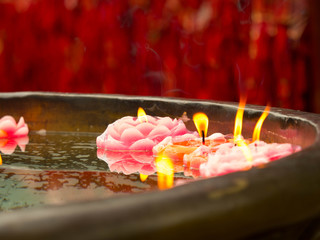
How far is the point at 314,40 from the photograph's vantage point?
213cm

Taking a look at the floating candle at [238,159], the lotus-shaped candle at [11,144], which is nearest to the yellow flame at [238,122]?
the floating candle at [238,159]

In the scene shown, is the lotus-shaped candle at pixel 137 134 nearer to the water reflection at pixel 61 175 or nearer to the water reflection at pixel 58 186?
the water reflection at pixel 61 175

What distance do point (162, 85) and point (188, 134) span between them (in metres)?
1.52

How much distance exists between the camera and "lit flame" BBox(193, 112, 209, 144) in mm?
919

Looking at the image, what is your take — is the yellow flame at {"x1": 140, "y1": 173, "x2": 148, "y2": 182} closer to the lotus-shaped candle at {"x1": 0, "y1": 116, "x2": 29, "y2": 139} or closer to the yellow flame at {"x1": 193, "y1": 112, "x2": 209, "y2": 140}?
the yellow flame at {"x1": 193, "y1": 112, "x2": 209, "y2": 140}

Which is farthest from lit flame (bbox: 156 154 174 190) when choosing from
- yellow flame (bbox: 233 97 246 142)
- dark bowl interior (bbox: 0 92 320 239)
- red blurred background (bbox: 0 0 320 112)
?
red blurred background (bbox: 0 0 320 112)

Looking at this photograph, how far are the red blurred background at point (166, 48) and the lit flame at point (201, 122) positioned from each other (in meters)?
1.27

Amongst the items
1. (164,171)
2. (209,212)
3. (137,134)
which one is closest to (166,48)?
(137,134)

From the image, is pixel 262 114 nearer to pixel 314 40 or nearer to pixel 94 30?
pixel 314 40

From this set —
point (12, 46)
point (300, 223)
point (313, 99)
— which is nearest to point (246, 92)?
point (313, 99)

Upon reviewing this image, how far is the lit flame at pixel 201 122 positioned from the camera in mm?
919

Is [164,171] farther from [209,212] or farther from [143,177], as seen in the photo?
[209,212]

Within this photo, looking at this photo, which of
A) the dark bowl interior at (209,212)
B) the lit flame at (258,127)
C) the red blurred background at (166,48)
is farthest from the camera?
the red blurred background at (166,48)

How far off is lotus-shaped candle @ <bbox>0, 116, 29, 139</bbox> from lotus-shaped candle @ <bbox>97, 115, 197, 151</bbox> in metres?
0.24
